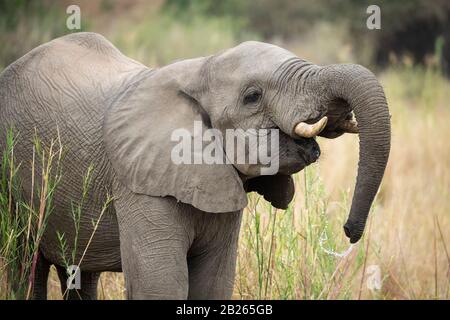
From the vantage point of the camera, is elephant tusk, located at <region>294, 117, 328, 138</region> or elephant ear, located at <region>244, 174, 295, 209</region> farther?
elephant ear, located at <region>244, 174, 295, 209</region>

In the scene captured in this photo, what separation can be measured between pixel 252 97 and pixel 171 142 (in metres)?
0.42

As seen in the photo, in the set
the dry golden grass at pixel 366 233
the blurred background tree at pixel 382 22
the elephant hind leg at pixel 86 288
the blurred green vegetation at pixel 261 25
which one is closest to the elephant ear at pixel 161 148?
the dry golden grass at pixel 366 233

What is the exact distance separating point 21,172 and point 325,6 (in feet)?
49.1

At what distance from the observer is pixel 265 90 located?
3.82 metres

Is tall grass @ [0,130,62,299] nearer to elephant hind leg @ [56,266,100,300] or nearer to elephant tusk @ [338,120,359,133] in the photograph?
elephant hind leg @ [56,266,100,300]

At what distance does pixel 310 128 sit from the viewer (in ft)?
11.7

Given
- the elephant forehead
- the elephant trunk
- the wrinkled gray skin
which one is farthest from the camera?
the elephant forehead

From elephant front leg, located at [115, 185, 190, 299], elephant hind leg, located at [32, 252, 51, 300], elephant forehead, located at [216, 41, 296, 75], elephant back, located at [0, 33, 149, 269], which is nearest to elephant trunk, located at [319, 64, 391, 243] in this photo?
elephant forehead, located at [216, 41, 296, 75]

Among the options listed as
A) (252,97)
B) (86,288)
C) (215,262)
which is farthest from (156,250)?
(86,288)

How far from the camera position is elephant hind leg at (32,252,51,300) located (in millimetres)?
4965

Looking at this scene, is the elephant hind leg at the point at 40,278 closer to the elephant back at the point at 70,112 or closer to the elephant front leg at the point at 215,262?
the elephant back at the point at 70,112

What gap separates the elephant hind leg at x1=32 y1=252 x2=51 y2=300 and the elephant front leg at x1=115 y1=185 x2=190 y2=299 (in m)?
1.04

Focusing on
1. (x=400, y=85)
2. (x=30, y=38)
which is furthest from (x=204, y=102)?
(x=400, y=85)

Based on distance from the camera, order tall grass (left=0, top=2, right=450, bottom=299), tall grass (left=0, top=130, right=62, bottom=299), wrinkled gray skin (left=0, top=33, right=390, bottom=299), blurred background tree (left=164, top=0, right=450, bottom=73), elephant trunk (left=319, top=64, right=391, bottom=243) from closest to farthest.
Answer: elephant trunk (left=319, top=64, right=391, bottom=243), wrinkled gray skin (left=0, top=33, right=390, bottom=299), tall grass (left=0, top=130, right=62, bottom=299), tall grass (left=0, top=2, right=450, bottom=299), blurred background tree (left=164, top=0, right=450, bottom=73)
